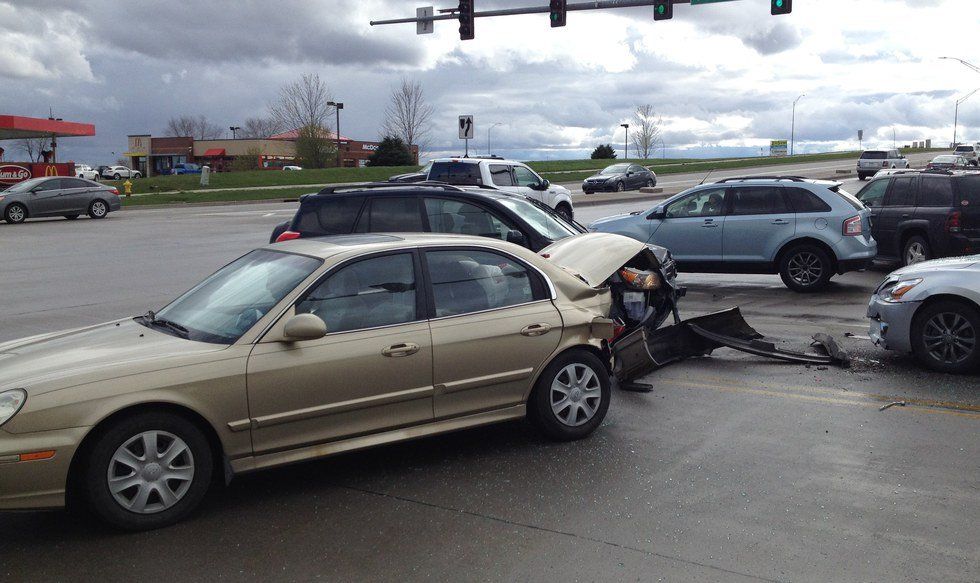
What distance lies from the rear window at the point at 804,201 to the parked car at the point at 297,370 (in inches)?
325

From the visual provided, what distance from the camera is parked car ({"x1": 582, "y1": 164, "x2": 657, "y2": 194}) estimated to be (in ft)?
139

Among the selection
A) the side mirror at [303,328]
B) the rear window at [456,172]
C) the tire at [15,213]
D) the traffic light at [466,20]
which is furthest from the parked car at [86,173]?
the side mirror at [303,328]

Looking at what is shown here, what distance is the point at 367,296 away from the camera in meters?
5.53

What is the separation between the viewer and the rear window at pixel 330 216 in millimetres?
10156

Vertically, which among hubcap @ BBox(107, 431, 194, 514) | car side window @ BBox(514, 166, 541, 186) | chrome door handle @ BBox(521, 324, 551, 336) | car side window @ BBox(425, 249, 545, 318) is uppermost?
car side window @ BBox(514, 166, 541, 186)

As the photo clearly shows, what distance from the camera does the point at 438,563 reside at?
4309 millimetres

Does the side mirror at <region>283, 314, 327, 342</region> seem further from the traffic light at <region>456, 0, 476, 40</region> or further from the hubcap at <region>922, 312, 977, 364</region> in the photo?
the traffic light at <region>456, 0, 476, 40</region>

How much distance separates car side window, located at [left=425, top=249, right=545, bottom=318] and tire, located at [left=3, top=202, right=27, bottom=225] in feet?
91.3

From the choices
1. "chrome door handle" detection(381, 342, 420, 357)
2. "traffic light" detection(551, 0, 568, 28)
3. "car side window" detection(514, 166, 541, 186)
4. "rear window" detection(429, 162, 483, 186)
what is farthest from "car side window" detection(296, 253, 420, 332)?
"traffic light" detection(551, 0, 568, 28)

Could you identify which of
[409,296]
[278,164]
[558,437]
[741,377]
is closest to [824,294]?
[741,377]

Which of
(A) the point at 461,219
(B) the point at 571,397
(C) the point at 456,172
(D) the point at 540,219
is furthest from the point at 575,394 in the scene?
(C) the point at 456,172

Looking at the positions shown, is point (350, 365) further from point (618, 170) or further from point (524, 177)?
point (618, 170)

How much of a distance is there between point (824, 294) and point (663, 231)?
2.71 meters

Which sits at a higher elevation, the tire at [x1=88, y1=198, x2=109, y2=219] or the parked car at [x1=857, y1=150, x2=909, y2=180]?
the parked car at [x1=857, y1=150, x2=909, y2=180]
